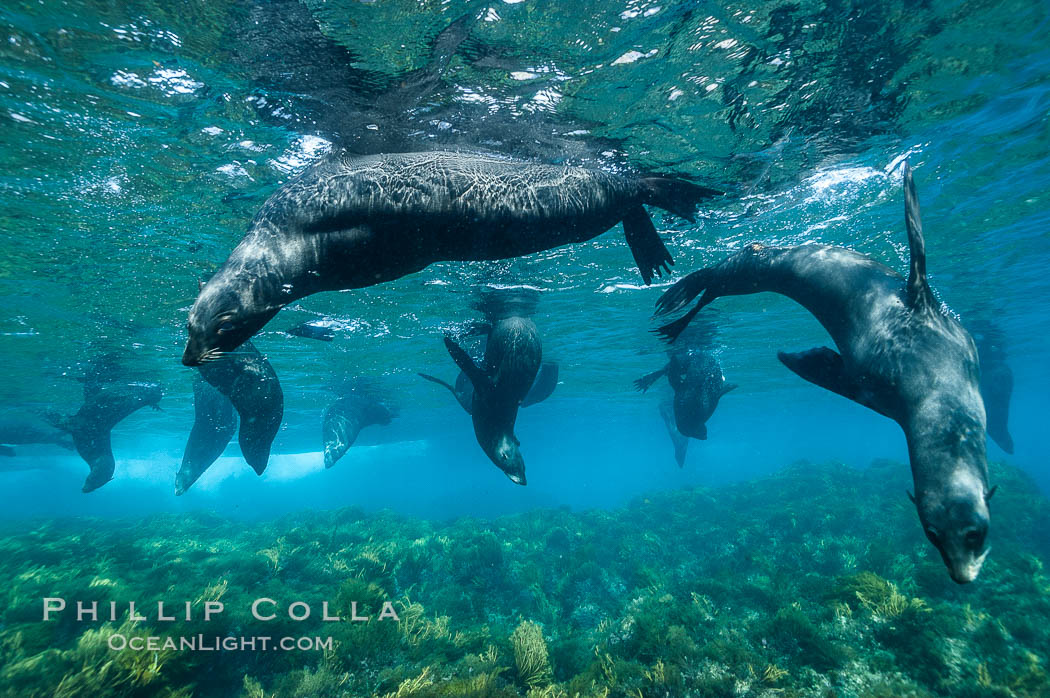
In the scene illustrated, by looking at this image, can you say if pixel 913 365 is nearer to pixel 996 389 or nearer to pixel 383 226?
pixel 383 226

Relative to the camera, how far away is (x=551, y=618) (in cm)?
1038

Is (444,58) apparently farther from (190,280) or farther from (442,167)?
(190,280)

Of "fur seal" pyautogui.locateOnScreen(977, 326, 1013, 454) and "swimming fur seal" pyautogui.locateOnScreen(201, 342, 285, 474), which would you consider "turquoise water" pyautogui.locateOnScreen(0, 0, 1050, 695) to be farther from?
"fur seal" pyautogui.locateOnScreen(977, 326, 1013, 454)

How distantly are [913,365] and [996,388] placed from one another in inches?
1004

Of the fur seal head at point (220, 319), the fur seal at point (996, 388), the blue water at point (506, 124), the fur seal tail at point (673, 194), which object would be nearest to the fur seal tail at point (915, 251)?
the fur seal tail at point (673, 194)

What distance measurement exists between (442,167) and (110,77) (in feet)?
15.5

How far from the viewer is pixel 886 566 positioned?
9422 millimetres

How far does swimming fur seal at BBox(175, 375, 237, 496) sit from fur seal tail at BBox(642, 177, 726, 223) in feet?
42.8

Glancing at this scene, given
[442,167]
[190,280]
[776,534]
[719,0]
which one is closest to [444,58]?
[442,167]

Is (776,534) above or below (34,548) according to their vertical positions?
below

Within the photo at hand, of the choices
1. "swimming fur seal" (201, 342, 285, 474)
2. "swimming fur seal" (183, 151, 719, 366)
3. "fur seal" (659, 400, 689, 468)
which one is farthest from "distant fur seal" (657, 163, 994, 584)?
"fur seal" (659, 400, 689, 468)

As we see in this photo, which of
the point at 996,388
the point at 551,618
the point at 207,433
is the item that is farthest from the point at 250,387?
the point at 996,388

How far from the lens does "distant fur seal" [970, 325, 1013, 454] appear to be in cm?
1839

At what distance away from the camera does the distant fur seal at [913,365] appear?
258 centimetres
